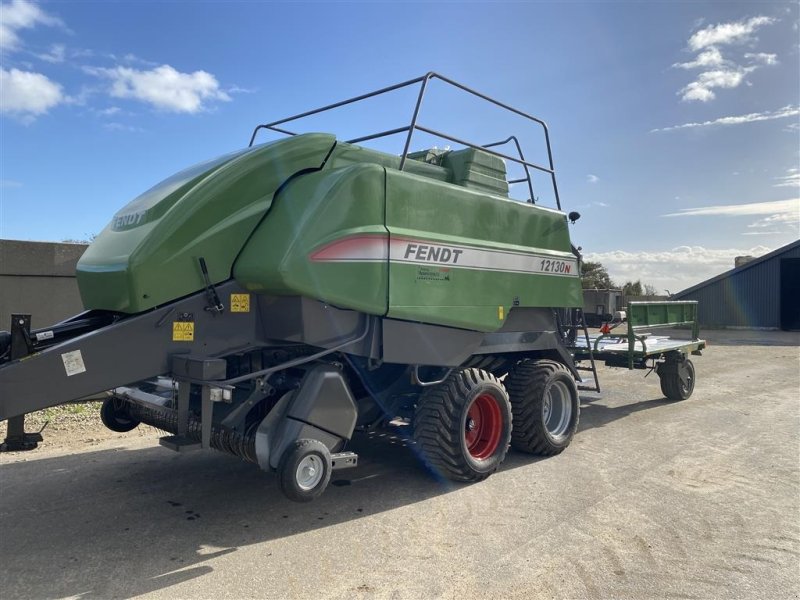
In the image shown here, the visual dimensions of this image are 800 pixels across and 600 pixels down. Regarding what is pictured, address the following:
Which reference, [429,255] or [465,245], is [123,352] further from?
[465,245]

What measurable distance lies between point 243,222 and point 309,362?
3.80 feet


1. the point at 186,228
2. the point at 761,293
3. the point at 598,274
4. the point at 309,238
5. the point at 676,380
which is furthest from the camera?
the point at 598,274

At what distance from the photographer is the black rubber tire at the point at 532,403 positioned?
19.8ft

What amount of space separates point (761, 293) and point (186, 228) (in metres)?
32.1

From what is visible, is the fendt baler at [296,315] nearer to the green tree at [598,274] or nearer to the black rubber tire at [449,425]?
the black rubber tire at [449,425]

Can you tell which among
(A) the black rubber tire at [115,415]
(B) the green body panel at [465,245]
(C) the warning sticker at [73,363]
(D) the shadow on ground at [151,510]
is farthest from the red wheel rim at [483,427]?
(C) the warning sticker at [73,363]

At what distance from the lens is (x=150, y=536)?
13.6ft

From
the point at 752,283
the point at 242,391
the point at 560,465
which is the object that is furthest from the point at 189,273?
the point at 752,283

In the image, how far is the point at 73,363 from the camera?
3695mm

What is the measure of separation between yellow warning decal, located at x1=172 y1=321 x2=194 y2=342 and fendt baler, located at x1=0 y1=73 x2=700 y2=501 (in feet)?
0.04

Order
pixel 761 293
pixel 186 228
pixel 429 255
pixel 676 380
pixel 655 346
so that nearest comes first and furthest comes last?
pixel 186 228, pixel 429 255, pixel 655 346, pixel 676 380, pixel 761 293

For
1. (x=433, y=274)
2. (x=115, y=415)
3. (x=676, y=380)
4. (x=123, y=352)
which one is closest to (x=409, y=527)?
(x=433, y=274)

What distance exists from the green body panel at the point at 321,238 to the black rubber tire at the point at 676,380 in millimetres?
6863

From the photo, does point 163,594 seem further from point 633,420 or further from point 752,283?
point 752,283
